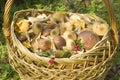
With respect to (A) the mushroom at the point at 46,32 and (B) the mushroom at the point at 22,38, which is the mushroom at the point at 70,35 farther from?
(B) the mushroom at the point at 22,38

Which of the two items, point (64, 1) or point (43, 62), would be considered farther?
point (64, 1)

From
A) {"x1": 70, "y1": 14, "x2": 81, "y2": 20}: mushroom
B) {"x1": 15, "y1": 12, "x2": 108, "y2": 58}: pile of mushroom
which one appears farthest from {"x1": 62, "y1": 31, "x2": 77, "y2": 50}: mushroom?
{"x1": 70, "y1": 14, "x2": 81, "y2": 20}: mushroom

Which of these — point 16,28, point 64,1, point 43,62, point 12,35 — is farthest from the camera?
point 64,1

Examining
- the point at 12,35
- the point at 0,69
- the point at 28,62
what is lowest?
the point at 0,69

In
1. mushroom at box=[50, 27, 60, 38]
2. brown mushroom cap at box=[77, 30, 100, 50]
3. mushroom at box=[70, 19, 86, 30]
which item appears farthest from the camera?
mushroom at box=[70, 19, 86, 30]

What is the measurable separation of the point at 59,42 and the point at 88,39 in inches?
9.3

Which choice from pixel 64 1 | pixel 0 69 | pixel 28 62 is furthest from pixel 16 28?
pixel 64 1

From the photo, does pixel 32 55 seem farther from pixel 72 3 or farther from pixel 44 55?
pixel 72 3

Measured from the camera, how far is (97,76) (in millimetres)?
2422

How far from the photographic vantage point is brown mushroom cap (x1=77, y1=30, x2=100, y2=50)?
8.08 feet

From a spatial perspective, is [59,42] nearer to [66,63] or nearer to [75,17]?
[66,63]

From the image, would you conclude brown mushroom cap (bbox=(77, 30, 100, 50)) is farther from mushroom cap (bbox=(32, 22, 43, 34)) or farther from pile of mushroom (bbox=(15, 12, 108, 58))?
mushroom cap (bbox=(32, 22, 43, 34))

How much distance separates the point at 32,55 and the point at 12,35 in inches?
11.3

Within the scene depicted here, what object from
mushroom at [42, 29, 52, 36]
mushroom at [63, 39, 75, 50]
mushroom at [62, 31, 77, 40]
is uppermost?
mushroom at [42, 29, 52, 36]
